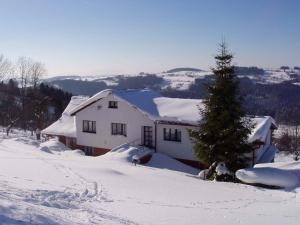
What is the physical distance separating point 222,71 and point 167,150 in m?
10.3

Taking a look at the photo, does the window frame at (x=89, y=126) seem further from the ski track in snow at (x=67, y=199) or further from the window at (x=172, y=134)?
the ski track in snow at (x=67, y=199)

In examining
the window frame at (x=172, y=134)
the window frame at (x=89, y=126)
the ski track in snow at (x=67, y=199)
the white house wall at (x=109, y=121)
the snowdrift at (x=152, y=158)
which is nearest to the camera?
the ski track in snow at (x=67, y=199)

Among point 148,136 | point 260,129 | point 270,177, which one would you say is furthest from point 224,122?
point 148,136

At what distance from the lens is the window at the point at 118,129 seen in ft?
99.3

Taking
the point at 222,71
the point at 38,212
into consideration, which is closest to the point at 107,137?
the point at 222,71

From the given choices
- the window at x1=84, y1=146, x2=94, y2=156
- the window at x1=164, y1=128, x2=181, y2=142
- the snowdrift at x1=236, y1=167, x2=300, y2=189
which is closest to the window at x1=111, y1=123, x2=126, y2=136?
the window at x1=84, y1=146, x2=94, y2=156

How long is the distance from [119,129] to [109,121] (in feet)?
3.74

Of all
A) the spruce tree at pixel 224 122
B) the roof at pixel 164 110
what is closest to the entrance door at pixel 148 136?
the roof at pixel 164 110

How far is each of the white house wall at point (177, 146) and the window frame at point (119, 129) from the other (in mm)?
3396

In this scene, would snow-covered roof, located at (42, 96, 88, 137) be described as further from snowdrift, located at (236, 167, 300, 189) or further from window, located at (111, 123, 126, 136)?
snowdrift, located at (236, 167, 300, 189)

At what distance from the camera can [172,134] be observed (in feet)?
91.3

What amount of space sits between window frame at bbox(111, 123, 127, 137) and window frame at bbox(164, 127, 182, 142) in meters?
3.92

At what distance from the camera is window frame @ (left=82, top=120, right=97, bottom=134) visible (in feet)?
105

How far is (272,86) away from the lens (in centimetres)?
16562
